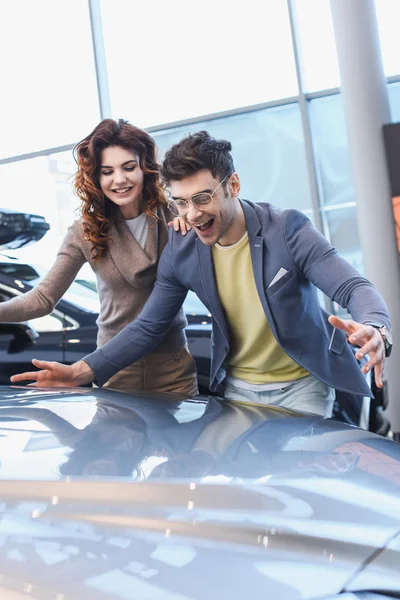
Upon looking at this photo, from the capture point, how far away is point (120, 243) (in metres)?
2.23

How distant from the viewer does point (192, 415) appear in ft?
4.89

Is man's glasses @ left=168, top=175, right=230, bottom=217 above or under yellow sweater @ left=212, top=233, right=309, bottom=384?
above

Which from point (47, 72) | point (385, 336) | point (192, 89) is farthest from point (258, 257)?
point (47, 72)

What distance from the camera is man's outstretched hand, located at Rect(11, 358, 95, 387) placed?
1899 mm

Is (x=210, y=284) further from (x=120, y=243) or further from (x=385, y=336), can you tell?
(x=385, y=336)

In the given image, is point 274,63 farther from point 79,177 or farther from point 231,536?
point 231,536

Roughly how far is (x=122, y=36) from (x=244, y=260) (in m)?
6.17

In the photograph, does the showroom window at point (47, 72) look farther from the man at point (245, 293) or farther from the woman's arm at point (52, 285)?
the man at point (245, 293)

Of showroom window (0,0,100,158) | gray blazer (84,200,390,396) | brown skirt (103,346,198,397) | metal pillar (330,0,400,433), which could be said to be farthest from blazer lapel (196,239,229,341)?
showroom window (0,0,100,158)

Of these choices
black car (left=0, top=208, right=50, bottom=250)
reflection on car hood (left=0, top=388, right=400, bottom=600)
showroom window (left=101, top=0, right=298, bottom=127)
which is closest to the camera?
reflection on car hood (left=0, top=388, right=400, bottom=600)

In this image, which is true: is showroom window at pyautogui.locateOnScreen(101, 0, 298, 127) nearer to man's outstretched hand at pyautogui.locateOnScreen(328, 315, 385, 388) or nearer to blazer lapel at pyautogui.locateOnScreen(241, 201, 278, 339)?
blazer lapel at pyautogui.locateOnScreen(241, 201, 278, 339)

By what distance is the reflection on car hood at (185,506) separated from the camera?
86 cm

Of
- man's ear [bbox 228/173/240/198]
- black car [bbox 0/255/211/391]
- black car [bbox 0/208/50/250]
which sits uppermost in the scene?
black car [bbox 0/208/50/250]

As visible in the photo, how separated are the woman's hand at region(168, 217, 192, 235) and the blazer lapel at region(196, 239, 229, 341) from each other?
0.11 meters
